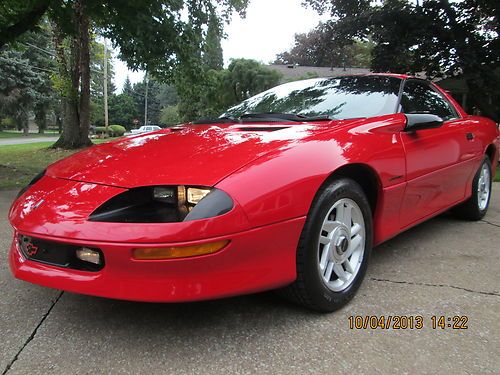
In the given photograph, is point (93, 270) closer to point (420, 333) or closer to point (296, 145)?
point (296, 145)

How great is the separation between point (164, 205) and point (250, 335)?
73 centimetres

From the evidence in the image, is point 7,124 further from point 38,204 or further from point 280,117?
point 38,204

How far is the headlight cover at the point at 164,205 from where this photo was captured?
186cm

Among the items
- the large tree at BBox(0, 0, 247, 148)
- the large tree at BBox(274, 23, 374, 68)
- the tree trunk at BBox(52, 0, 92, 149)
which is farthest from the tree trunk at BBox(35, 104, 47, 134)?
the large tree at BBox(0, 0, 247, 148)

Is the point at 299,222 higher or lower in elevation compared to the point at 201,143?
lower

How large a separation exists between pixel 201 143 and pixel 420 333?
1.51 metres

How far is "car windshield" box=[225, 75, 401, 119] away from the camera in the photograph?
3004 mm

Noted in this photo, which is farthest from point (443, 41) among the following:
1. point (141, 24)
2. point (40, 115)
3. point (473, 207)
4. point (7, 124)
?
point (7, 124)

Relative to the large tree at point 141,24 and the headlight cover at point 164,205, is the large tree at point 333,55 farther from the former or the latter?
the headlight cover at point 164,205

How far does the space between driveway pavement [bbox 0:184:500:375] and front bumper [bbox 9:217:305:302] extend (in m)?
0.26

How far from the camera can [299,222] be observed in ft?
6.76

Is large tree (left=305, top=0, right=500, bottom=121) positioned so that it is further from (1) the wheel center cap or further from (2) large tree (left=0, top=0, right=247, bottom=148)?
(1) the wheel center cap

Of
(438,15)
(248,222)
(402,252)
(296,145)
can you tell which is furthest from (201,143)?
(438,15)

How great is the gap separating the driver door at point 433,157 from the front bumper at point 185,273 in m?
1.28
